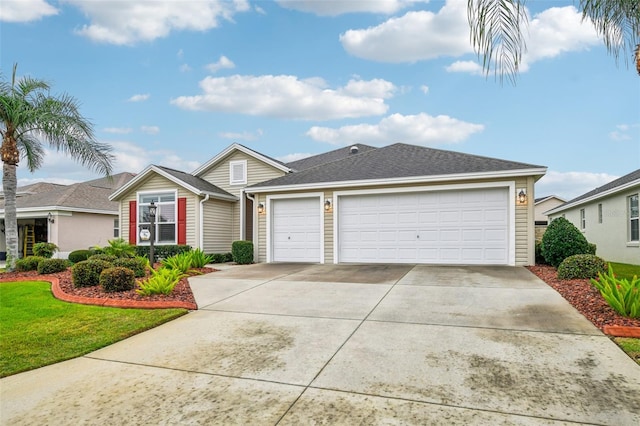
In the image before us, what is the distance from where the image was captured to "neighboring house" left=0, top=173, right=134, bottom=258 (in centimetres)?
1742

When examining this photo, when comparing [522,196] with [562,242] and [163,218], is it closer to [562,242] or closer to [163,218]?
[562,242]

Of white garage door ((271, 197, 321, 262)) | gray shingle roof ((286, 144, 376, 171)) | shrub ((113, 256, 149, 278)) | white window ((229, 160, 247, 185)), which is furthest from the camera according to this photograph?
gray shingle roof ((286, 144, 376, 171))

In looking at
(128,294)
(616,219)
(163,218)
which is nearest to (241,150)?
(163,218)

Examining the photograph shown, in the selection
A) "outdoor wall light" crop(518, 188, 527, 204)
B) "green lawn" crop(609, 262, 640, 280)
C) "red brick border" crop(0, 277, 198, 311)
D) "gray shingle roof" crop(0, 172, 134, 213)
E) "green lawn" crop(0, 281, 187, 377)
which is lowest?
"green lawn" crop(609, 262, 640, 280)

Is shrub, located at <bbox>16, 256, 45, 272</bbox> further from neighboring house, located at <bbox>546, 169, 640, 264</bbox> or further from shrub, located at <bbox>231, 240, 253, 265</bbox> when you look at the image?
neighboring house, located at <bbox>546, 169, 640, 264</bbox>

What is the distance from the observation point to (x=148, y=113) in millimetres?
16172

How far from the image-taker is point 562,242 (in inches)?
347

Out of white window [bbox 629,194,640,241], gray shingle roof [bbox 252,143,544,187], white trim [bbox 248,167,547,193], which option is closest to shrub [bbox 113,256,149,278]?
white trim [bbox 248,167,547,193]

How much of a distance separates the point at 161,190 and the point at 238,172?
323 centimetres

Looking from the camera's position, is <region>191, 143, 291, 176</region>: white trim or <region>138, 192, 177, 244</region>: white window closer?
<region>138, 192, 177, 244</region>: white window

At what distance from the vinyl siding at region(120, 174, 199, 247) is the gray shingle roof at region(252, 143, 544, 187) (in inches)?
130

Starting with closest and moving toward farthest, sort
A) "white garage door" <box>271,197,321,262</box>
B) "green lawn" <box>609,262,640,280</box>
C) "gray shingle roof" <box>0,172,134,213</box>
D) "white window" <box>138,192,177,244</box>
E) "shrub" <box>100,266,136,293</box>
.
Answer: "shrub" <box>100,266,136,293</box>
"green lawn" <box>609,262,640,280</box>
"white garage door" <box>271,197,321,262</box>
"white window" <box>138,192,177,244</box>
"gray shingle roof" <box>0,172,134,213</box>

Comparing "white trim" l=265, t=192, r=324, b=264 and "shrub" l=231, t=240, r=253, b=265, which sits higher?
"white trim" l=265, t=192, r=324, b=264

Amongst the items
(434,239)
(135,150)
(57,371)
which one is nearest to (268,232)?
(434,239)
